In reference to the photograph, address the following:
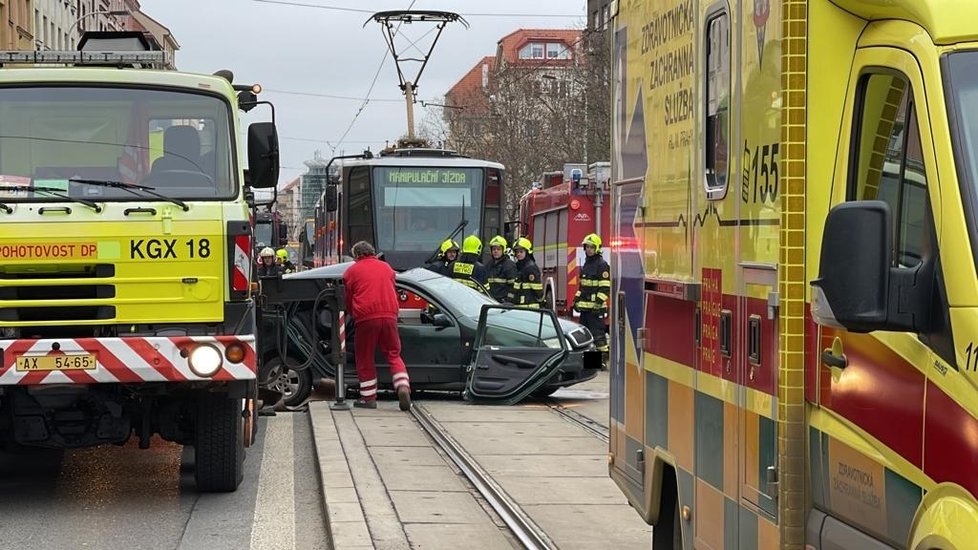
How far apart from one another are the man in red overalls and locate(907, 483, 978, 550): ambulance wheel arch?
1157 centimetres

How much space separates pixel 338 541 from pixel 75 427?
262cm

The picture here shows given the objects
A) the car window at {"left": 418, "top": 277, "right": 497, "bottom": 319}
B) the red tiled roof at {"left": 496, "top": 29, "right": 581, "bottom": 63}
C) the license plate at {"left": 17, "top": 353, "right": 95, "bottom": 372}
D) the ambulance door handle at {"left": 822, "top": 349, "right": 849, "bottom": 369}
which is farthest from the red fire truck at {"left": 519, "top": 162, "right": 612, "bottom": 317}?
the red tiled roof at {"left": 496, "top": 29, "right": 581, "bottom": 63}

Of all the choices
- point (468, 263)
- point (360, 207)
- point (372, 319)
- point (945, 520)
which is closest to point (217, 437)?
point (372, 319)

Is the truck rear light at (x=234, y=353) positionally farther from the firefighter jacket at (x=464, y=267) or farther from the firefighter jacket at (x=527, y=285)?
the firefighter jacket at (x=527, y=285)

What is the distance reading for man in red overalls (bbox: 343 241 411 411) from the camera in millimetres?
15250

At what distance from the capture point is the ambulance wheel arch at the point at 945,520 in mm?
3471

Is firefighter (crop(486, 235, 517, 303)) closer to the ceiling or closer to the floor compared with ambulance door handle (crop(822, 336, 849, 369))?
closer to the floor

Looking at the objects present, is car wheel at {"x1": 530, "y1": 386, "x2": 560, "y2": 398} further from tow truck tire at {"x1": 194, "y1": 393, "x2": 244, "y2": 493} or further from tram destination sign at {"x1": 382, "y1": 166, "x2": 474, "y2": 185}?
tram destination sign at {"x1": 382, "y1": 166, "x2": 474, "y2": 185}

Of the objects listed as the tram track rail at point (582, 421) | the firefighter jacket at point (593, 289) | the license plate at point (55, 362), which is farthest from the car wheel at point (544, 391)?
the license plate at point (55, 362)

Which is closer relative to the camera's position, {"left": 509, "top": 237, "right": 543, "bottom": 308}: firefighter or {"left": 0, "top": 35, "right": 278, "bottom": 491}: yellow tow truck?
{"left": 0, "top": 35, "right": 278, "bottom": 491}: yellow tow truck

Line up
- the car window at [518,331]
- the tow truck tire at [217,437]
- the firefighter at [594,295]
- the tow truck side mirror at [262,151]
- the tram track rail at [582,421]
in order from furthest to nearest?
the firefighter at [594,295], the car window at [518,331], the tram track rail at [582,421], the tow truck side mirror at [262,151], the tow truck tire at [217,437]

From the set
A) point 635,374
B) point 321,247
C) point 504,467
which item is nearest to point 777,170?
point 635,374

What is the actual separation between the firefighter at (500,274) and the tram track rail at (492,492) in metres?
7.66

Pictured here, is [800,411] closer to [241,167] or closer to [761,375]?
[761,375]
